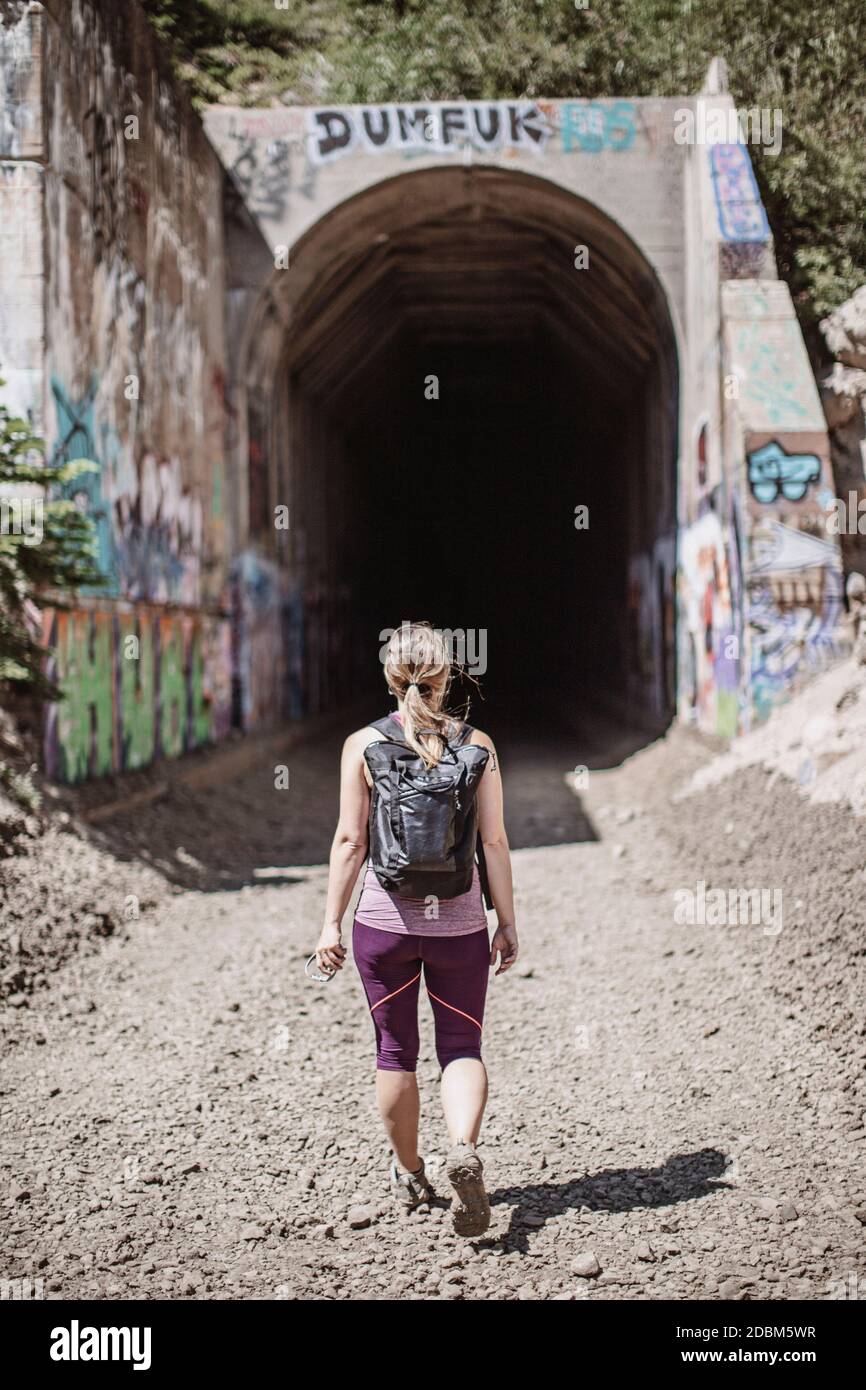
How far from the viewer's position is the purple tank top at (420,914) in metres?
3.66

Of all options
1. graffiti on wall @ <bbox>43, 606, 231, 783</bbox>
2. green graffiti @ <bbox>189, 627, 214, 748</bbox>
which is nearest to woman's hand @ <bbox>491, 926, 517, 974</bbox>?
graffiti on wall @ <bbox>43, 606, 231, 783</bbox>

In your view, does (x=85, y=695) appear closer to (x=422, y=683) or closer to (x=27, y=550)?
(x=27, y=550)

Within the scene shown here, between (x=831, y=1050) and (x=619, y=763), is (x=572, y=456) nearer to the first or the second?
(x=619, y=763)

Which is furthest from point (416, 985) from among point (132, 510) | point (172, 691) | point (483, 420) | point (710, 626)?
point (483, 420)

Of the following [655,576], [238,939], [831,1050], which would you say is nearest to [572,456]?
[655,576]

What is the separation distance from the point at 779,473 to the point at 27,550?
732 centimetres

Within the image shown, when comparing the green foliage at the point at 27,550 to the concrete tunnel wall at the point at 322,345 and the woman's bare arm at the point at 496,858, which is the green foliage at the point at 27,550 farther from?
the woman's bare arm at the point at 496,858

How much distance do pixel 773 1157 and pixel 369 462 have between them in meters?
27.3

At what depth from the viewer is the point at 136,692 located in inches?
446

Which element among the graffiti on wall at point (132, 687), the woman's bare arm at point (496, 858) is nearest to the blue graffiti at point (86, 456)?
the graffiti on wall at point (132, 687)

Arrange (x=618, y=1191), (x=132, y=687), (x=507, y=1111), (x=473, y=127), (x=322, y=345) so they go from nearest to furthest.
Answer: (x=618, y=1191) < (x=507, y=1111) < (x=132, y=687) < (x=473, y=127) < (x=322, y=345)

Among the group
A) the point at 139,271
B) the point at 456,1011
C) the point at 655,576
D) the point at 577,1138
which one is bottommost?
the point at 577,1138

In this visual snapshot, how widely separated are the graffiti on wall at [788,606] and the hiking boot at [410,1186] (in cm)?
852
